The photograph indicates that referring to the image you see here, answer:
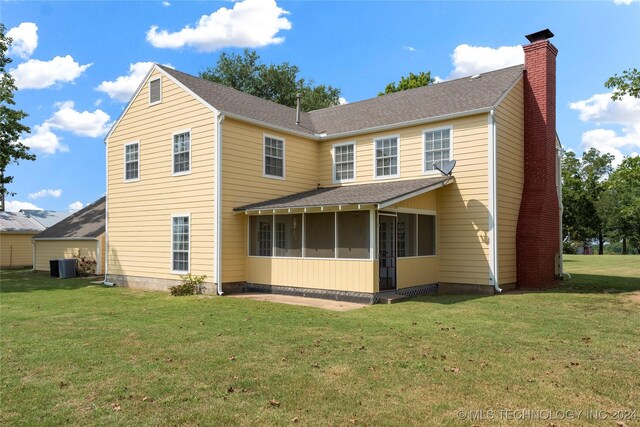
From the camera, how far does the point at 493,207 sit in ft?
47.2

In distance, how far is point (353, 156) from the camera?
17.8 metres

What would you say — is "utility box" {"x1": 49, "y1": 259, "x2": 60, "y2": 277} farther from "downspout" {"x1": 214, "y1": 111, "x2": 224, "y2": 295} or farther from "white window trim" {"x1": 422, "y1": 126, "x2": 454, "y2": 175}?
"white window trim" {"x1": 422, "y1": 126, "x2": 454, "y2": 175}

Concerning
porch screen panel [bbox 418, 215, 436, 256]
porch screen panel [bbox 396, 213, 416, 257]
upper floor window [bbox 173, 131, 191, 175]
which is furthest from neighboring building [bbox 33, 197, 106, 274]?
porch screen panel [bbox 418, 215, 436, 256]

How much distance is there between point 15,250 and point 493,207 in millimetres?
32292

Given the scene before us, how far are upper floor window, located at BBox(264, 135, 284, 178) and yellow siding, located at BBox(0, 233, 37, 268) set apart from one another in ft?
81.6

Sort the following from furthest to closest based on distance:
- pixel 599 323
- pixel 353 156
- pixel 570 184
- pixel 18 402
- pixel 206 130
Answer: pixel 570 184, pixel 353 156, pixel 206 130, pixel 599 323, pixel 18 402

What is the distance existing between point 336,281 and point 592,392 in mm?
8678

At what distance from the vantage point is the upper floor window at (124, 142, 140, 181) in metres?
18.3

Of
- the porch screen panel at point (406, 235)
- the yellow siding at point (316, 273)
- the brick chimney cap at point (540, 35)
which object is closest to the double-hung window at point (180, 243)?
the yellow siding at point (316, 273)

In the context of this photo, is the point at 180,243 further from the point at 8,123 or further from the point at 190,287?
the point at 8,123

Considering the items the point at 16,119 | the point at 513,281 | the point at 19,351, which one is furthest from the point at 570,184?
the point at 19,351

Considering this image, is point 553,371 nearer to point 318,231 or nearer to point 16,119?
point 318,231

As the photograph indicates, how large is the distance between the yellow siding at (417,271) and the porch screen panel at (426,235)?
279 mm

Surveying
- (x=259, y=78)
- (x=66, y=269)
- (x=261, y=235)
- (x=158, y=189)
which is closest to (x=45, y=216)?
(x=66, y=269)
